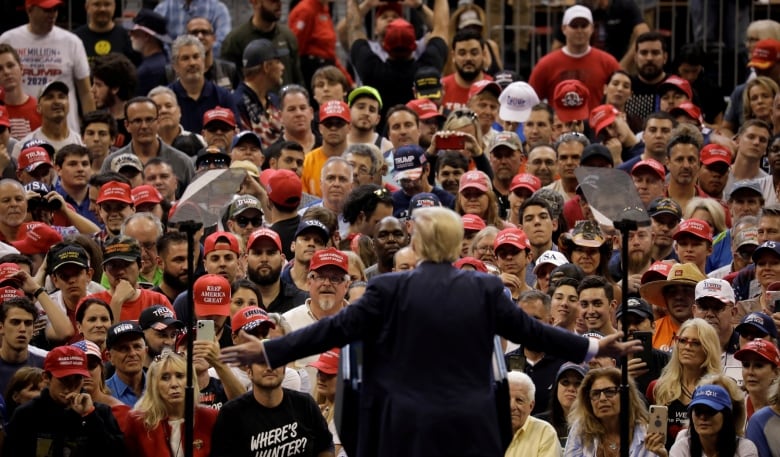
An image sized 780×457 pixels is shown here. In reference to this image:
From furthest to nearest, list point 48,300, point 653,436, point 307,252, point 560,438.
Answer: point 307,252
point 48,300
point 560,438
point 653,436

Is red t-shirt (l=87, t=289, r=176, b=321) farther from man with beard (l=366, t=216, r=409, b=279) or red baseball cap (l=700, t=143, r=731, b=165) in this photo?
red baseball cap (l=700, t=143, r=731, b=165)

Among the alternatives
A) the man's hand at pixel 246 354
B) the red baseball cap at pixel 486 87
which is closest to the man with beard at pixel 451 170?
the red baseball cap at pixel 486 87

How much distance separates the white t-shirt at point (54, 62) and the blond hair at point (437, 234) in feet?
29.1

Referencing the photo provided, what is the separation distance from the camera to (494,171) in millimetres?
16359

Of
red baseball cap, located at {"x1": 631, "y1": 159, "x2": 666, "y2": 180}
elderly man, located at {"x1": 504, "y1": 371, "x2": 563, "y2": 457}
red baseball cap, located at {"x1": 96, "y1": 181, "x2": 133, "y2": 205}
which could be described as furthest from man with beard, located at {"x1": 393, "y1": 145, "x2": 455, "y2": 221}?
elderly man, located at {"x1": 504, "y1": 371, "x2": 563, "y2": 457}

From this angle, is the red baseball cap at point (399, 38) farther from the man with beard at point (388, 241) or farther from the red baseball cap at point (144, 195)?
the man with beard at point (388, 241)

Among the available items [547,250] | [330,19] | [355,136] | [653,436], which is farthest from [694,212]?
[330,19]

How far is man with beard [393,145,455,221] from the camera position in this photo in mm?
15242

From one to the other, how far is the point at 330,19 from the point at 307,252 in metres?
6.19

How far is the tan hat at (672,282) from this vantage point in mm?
13625

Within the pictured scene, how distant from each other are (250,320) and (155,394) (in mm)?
922

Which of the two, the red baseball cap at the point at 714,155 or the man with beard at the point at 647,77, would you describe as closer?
the red baseball cap at the point at 714,155

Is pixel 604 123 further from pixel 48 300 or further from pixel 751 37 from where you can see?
pixel 48 300

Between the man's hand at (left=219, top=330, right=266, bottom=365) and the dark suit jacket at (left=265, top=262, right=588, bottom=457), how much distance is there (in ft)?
0.20
